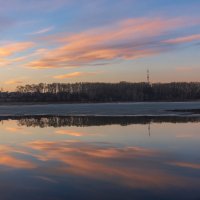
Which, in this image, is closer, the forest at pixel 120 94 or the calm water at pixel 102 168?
the calm water at pixel 102 168

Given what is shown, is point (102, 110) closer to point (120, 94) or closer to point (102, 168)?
point (102, 168)

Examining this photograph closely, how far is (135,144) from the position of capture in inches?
592

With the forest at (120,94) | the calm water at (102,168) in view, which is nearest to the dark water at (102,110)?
the calm water at (102,168)

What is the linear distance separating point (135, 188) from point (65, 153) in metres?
5.57

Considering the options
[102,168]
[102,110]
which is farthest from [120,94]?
[102,168]

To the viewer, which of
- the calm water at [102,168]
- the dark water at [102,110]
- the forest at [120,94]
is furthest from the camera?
the forest at [120,94]

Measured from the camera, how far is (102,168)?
10.3 metres

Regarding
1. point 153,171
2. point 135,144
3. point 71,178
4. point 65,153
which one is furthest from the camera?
point 135,144

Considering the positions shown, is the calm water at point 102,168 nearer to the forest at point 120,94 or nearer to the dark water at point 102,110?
the dark water at point 102,110

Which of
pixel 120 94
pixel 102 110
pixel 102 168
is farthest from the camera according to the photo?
pixel 120 94

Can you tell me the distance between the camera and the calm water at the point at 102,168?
25.7ft

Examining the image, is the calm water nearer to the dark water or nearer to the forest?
the dark water

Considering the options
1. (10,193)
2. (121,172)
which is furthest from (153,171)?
→ (10,193)

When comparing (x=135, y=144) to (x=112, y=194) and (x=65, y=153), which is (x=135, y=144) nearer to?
(x=65, y=153)
